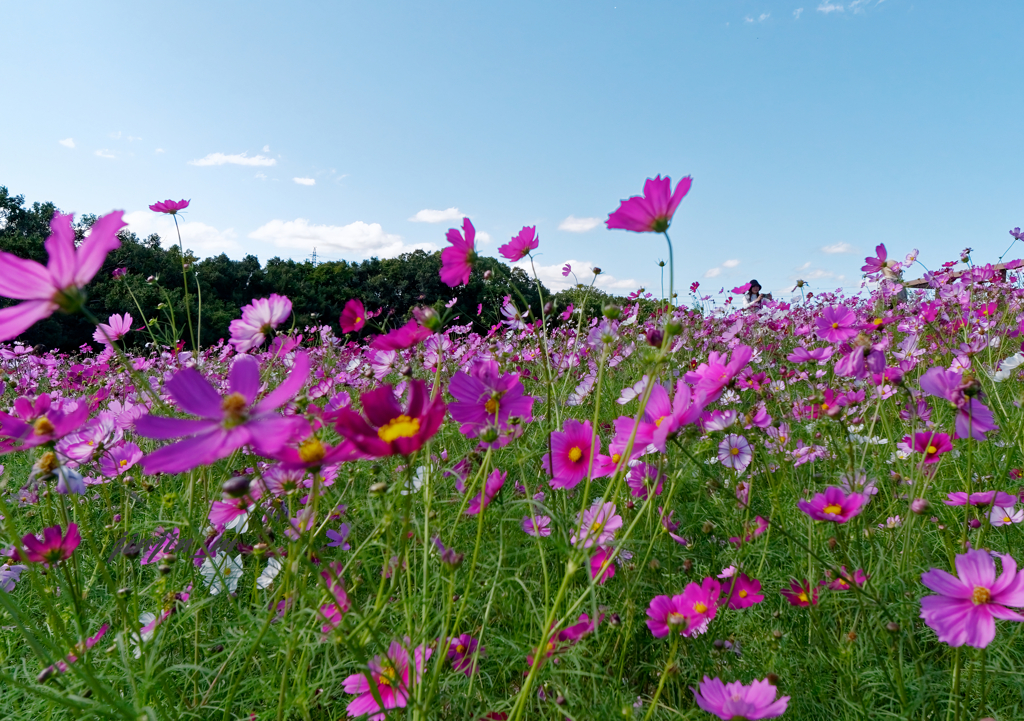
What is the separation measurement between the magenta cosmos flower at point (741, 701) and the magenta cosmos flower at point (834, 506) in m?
0.23

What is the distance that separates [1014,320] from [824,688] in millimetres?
2674

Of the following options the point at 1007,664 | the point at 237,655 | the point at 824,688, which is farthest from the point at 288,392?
the point at 1007,664

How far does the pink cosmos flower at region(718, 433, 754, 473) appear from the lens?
1273 mm

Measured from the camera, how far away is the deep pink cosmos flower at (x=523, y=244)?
107 cm

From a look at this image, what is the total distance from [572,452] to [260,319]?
54 cm

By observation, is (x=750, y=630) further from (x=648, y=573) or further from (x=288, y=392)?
(x=288, y=392)

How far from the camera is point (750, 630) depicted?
3.60 feet

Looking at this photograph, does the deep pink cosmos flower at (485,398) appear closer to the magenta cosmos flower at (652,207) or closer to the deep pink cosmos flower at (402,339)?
the deep pink cosmos flower at (402,339)

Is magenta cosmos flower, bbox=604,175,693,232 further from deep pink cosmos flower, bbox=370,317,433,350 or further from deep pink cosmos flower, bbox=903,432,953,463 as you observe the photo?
deep pink cosmos flower, bbox=903,432,953,463

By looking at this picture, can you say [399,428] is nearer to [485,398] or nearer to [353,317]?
[485,398]

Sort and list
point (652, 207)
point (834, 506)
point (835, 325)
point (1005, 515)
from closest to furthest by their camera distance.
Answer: point (652, 207) → point (834, 506) → point (1005, 515) → point (835, 325)

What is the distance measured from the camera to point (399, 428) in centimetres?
50

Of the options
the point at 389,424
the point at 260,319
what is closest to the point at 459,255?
the point at 260,319

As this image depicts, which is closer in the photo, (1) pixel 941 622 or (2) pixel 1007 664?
(1) pixel 941 622
